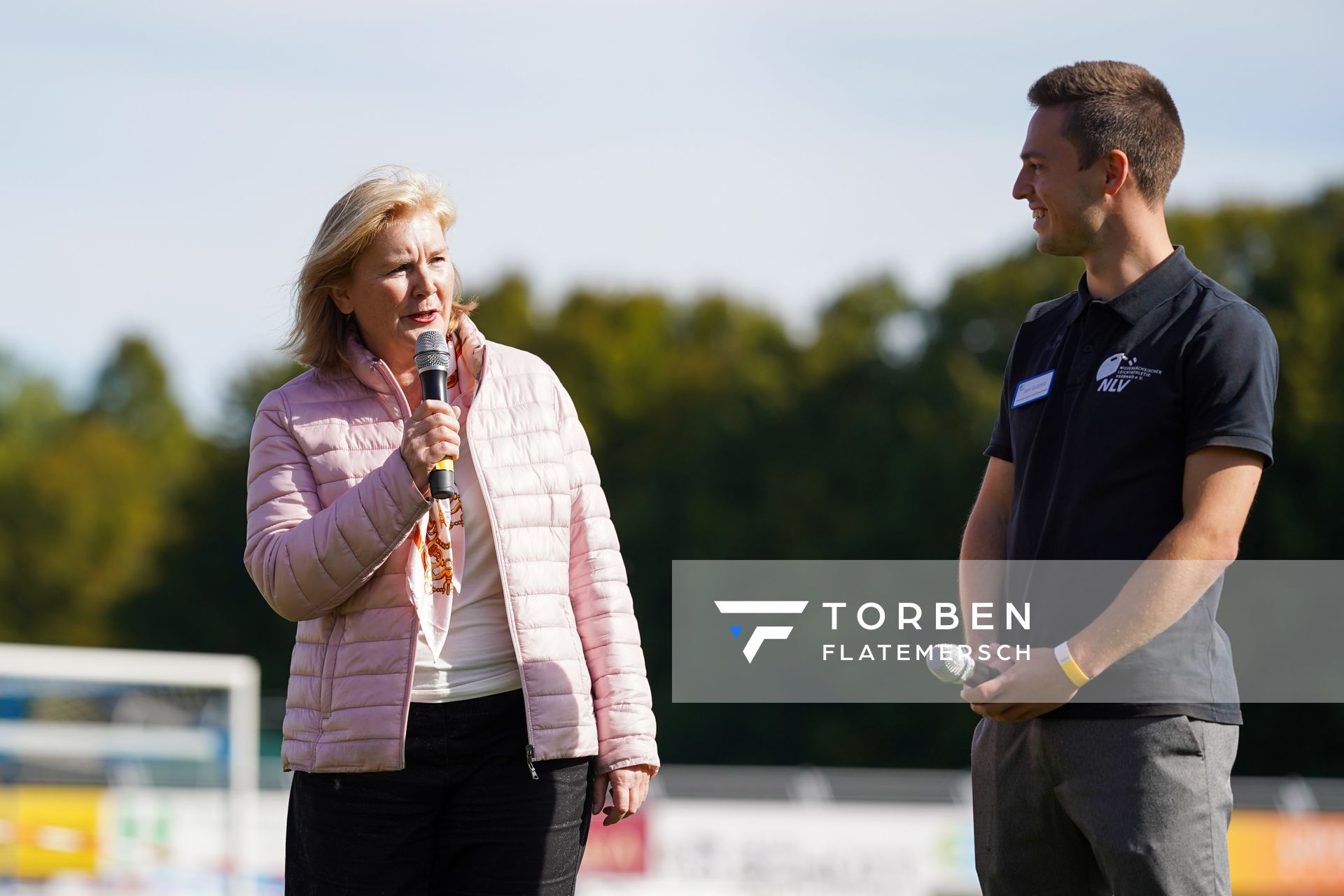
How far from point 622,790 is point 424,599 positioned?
573 mm

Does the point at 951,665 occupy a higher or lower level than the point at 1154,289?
lower

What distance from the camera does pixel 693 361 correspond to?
42344mm

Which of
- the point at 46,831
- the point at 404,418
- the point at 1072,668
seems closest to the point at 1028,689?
the point at 1072,668

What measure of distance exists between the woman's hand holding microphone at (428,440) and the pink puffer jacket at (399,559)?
0.03 m

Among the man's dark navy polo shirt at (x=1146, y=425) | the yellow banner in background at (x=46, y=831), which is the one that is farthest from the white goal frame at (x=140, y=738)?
the man's dark navy polo shirt at (x=1146, y=425)

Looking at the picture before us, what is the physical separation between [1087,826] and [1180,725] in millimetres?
265

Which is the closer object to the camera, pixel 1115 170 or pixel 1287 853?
pixel 1115 170

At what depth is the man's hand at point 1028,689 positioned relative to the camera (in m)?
2.88

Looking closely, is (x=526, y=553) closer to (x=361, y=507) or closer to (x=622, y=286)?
(x=361, y=507)

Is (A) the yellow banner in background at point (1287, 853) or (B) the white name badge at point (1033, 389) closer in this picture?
(B) the white name badge at point (1033, 389)

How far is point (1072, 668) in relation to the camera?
2.86 m

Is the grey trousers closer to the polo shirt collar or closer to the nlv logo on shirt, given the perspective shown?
the nlv logo on shirt

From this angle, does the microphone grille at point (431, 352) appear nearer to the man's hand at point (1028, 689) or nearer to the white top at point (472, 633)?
the white top at point (472, 633)

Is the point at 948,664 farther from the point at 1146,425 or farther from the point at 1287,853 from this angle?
the point at 1287,853
